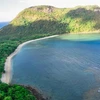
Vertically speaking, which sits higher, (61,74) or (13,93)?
(13,93)

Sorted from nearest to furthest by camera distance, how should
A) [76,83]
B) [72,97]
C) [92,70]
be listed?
[72,97] → [76,83] → [92,70]

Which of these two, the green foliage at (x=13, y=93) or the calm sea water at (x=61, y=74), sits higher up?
the green foliage at (x=13, y=93)

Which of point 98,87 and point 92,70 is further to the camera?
point 92,70

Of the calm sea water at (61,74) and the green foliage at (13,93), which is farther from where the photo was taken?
the calm sea water at (61,74)

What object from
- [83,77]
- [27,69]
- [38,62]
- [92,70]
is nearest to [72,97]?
[83,77]

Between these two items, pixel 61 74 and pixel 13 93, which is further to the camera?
pixel 61 74

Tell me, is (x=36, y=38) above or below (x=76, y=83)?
below

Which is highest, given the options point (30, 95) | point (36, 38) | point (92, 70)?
point (30, 95)

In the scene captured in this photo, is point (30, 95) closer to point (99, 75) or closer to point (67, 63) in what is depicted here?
point (99, 75)

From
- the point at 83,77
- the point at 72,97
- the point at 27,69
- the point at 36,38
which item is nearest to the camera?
the point at 72,97

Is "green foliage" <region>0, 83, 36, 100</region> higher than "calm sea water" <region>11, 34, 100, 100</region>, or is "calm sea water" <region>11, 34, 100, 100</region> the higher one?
"green foliage" <region>0, 83, 36, 100</region>

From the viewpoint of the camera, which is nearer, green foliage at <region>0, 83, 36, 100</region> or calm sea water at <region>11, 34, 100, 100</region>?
green foliage at <region>0, 83, 36, 100</region>
